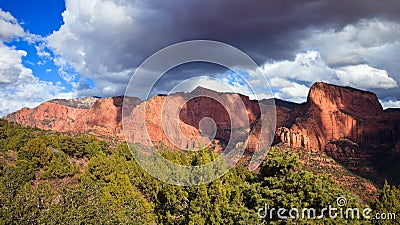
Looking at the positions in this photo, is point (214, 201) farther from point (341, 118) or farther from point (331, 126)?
point (341, 118)

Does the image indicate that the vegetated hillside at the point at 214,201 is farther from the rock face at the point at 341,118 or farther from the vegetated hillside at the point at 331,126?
the rock face at the point at 341,118

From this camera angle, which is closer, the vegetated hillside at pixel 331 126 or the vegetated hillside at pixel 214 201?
the vegetated hillside at pixel 214 201

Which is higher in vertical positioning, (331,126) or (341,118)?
(341,118)

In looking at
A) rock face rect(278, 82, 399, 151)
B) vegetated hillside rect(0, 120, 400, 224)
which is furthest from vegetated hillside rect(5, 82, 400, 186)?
vegetated hillside rect(0, 120, 400, 224)

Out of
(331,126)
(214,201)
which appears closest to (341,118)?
(331,126)

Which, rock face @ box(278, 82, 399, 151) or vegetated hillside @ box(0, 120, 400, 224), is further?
rock face @ box(278, 82, 399, 151)

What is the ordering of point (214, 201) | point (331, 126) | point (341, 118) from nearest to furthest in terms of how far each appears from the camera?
point (214, 201)
point (331, 126)
point (341, 118)

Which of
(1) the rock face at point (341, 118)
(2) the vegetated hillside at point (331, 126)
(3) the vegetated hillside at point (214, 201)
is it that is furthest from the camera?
(1) the rock face at point (341, 118)

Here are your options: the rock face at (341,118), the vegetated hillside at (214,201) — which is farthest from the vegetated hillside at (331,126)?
the vegetated hillside at (214,201)

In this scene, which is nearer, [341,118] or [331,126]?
[331,126]

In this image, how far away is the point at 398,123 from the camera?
5566 inches

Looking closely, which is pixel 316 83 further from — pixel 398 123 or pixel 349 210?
pixel 349 210

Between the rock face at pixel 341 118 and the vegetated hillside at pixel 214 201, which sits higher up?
the rock face at pixel 341 118

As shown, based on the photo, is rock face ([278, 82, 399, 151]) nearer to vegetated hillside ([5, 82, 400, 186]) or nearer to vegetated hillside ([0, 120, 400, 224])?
vegetated hillside ([5, 82, 400, 186])
